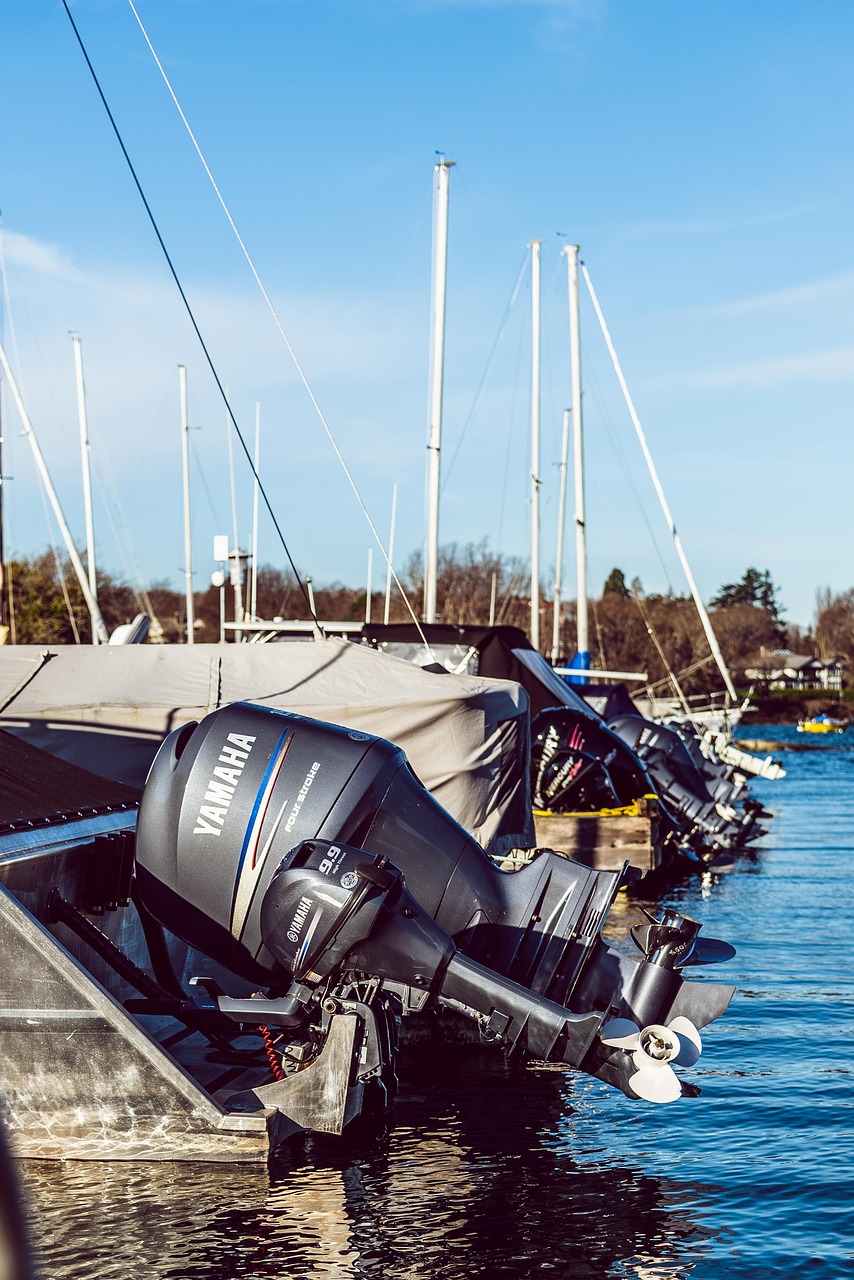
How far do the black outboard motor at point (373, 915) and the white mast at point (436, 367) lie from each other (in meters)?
16.5

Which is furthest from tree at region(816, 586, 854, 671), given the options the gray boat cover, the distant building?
the gray boat cover

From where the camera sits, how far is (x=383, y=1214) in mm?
5902

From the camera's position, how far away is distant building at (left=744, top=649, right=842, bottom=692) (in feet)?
438

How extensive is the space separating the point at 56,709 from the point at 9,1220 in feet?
33.0

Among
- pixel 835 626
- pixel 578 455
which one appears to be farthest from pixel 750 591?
pixel 578 455

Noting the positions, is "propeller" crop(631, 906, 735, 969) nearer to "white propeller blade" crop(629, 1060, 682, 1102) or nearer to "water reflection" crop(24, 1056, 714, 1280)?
"white propeller blade" crop(629, 1060, 682, 1102)

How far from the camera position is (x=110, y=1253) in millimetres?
5406

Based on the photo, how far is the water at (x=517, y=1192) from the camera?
547 centimetres

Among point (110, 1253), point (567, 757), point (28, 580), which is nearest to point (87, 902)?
point (110, 1253)

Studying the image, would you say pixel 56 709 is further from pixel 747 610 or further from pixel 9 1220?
pixel 747 610

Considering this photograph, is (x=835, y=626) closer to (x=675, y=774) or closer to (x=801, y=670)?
(x=801, y=670)

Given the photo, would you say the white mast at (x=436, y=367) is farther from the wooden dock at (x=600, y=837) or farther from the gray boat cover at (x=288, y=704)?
the gray boat cover at (x=288, y=704)

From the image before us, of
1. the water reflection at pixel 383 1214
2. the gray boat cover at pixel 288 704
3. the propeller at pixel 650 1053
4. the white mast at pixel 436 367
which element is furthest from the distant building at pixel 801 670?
the propeller at pixel 650 1053

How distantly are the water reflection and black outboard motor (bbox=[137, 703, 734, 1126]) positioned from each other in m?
0.52
